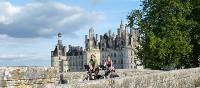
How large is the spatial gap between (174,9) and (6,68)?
3869 cm

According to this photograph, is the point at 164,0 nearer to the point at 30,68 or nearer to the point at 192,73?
the point at 192,73

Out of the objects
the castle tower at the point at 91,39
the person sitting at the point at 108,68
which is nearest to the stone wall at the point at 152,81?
the person sitting at the point at 108,68

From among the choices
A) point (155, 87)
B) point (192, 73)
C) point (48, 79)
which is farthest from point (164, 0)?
point (48, 79)

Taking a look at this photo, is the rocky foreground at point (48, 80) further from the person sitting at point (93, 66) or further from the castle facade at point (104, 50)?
the castle facade at point (104, 50)

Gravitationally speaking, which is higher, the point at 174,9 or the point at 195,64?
the point at 174,9

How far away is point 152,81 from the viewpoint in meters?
15.2

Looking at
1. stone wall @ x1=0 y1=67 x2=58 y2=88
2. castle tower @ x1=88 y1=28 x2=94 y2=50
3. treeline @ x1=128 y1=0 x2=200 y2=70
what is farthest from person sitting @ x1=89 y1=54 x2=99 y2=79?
castle tower @ x1=88 y1=28 x2=94 y2=50

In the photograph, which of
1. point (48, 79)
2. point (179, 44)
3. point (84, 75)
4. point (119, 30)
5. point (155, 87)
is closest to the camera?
point (48, 79)

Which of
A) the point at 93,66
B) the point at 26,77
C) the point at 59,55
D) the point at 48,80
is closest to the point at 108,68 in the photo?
the point at 93,66

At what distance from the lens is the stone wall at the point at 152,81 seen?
1048 centimetres

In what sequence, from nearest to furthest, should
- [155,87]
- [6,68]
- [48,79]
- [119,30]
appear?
[6,68]
[48,79]
[155,87]
[119,30]

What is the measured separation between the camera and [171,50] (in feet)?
153

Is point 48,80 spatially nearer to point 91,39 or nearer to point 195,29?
point 195,29

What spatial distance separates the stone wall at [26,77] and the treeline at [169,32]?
34.2 m
